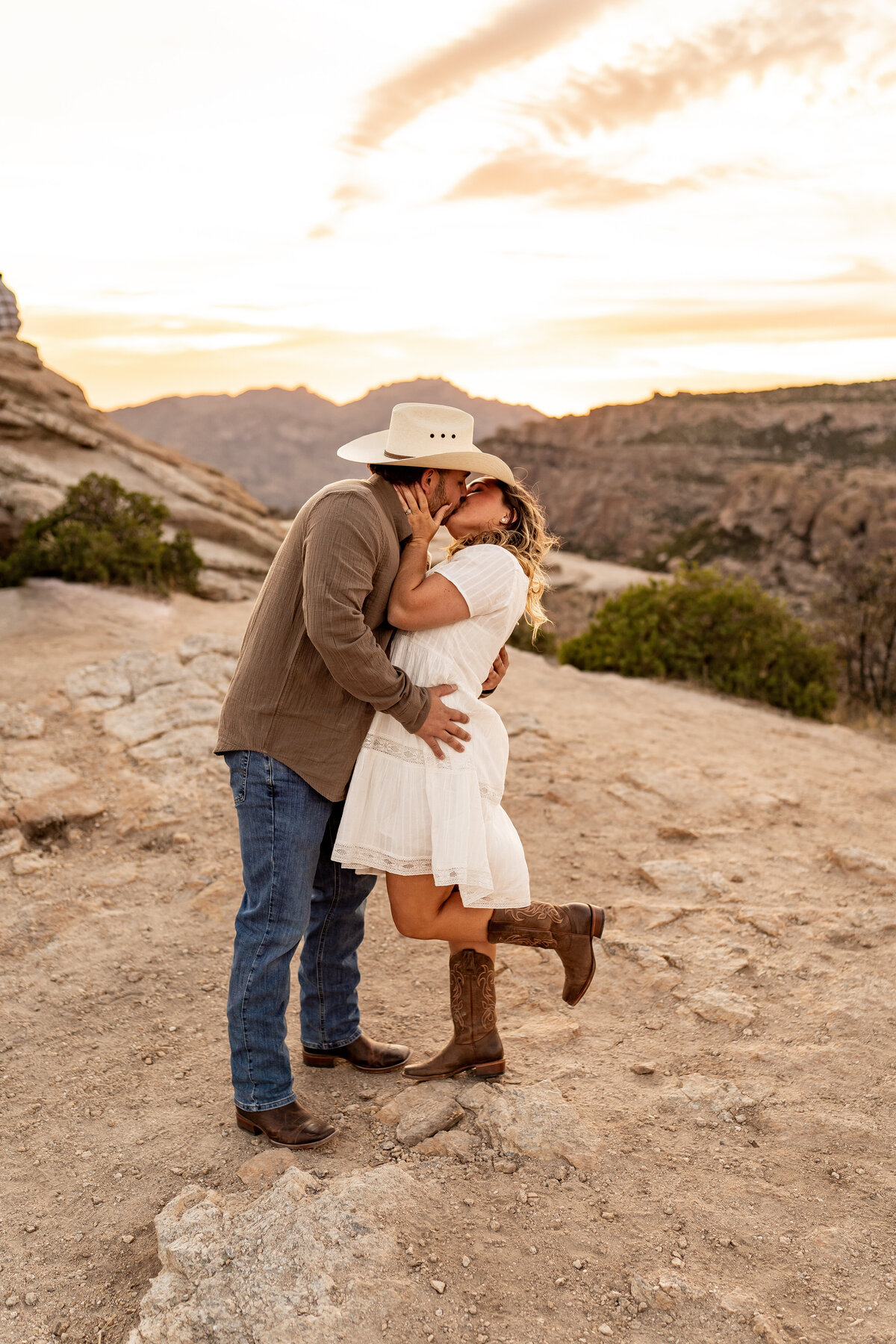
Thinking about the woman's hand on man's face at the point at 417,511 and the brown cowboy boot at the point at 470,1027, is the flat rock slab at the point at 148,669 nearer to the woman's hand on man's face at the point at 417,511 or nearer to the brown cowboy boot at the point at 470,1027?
the brown cowboy boot at the point at 470,1027

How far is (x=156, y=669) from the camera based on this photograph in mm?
6625

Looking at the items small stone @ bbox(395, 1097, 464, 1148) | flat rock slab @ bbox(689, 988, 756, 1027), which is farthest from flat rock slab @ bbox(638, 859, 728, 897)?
small stone @ bbox(395, 1097, 464, 1148)

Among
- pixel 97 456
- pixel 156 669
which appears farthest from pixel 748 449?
pixel 156 669

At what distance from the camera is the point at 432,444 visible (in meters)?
2.62

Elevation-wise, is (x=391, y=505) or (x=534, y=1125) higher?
(x=391, y=505)

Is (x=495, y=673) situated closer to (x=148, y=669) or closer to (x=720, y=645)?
(x=148, y=669)

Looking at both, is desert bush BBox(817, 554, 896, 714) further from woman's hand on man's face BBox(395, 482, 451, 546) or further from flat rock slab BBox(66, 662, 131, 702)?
woman's hand on man's face BBox(395, 482, 451, 546)

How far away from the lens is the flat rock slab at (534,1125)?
2.62m

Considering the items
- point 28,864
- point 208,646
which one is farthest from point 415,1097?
point 208,646

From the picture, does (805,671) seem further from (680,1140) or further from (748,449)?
(748,449)

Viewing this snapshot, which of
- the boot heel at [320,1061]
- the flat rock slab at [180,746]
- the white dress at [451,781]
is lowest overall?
the boot heel at [320,1061]

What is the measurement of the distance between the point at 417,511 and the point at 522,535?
37 centimetres

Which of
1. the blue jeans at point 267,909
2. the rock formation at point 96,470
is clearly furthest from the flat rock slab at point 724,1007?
the rock formation at point 96,470

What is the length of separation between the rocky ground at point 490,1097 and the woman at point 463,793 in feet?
1.48
